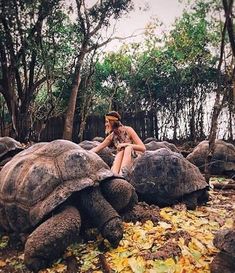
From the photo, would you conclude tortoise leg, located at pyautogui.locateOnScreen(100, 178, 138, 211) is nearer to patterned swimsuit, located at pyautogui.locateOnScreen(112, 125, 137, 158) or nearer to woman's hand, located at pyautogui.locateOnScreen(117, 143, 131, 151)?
woman's hand, located at pyautogui.locateOnScreen(117, 143, 131, 151)

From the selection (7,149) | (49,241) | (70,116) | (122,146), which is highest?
(70,116)

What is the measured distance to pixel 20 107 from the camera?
13125 mm

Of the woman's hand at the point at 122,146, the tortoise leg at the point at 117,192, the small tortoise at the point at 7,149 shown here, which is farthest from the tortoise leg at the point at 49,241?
the small tortoise at the point at 7,149

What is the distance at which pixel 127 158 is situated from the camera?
5727 mm

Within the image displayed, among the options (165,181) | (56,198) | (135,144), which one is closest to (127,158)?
(135,144)

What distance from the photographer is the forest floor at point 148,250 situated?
333 cm

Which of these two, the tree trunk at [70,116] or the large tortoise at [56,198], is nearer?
the large tortoise at [56,198]

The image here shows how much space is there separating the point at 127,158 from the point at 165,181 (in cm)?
85

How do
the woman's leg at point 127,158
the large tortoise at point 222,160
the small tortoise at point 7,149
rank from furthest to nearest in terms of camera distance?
the small tortoise at point 7,149 → the large tortoise at point 222,160 → the woman's leg at point 127,158

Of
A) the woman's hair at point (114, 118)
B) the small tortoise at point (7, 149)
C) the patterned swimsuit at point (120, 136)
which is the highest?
the woman's hair at point (114, 118)

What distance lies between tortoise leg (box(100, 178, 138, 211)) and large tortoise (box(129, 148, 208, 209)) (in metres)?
0.92

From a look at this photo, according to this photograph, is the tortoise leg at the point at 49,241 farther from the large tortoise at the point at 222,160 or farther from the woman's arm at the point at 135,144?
the large tortoise at the point at 222,160

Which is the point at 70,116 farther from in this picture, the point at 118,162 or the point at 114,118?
the point at 118,162

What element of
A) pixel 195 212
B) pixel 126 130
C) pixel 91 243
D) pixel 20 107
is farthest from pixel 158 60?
pixel 91 243
